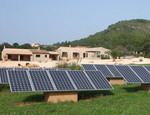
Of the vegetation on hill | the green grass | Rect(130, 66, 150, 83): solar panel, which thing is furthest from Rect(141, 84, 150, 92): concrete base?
the vegetation on hill

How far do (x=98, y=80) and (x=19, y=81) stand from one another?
382 cm

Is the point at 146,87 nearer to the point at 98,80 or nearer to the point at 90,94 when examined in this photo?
the point at 98,80

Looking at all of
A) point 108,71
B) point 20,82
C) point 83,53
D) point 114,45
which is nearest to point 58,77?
point 20,82

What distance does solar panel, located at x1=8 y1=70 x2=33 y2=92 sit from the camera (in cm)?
1037

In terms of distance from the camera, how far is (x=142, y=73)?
14547 mm

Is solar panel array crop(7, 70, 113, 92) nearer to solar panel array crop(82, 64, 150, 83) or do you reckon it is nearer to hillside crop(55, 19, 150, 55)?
solar panel array crop(82, 64, 150, 83)

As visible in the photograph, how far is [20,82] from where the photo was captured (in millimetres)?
10891

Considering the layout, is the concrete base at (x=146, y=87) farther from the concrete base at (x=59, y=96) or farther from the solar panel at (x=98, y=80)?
the concrete base at (x=59, y=96)

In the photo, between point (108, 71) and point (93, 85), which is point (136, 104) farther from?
point (108, 71)

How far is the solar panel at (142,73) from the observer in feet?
44.9

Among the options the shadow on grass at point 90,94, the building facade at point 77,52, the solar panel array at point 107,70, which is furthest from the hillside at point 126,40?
the shadow on grass at point 90,94

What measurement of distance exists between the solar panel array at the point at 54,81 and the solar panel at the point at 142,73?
2.67m

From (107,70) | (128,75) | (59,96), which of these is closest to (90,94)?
(59,96)

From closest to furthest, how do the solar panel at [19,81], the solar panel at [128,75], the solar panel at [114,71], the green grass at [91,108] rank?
the green grass at [91,108] → the solar panel at [19,81] → the solar panel at [128,75] → the solar panel at [114,71]
